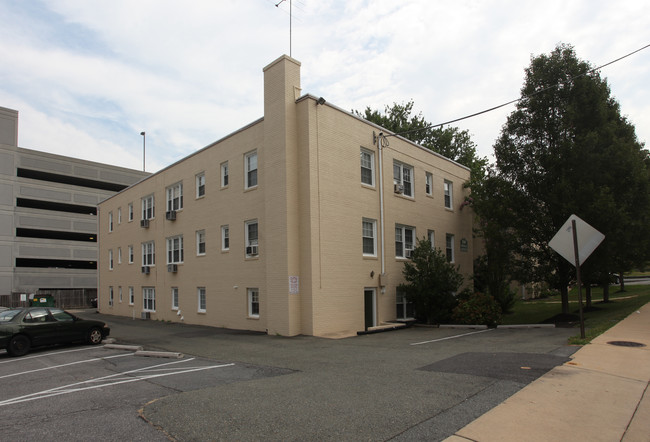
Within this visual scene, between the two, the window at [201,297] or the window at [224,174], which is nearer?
the window at [224,174]

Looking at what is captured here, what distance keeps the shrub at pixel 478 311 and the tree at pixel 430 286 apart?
66 cm

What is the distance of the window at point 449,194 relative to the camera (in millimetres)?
26062

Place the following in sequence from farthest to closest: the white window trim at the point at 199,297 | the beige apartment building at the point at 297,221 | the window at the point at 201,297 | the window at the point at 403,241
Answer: the window at the point at 201,297, the white window trim at the point at 199,297, the window at the point at 403,241, the beige apartment building at the point at 297,221

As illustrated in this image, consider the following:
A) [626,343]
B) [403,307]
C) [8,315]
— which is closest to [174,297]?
[8,315]

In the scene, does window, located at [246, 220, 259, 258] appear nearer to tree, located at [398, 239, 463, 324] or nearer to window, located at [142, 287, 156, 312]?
tree, located at [398, 239, 463, 324]

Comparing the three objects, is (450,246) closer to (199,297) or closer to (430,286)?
(430,286)

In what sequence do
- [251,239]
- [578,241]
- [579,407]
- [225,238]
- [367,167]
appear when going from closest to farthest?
[579,407] → [578,241] → [251,239] → [367,167] → [225,238]

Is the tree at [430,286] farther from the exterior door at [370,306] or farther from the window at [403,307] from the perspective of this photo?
the exterior door at [370,306]

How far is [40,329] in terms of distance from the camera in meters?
14.7

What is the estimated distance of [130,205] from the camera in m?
31.4

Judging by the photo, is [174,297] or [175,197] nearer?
[174,297]

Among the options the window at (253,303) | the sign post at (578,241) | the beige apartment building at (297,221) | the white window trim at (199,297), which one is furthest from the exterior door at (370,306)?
the sign post at (578,241)

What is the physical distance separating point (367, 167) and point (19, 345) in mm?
14209

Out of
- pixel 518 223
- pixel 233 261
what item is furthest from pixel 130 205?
pixel 518 223
